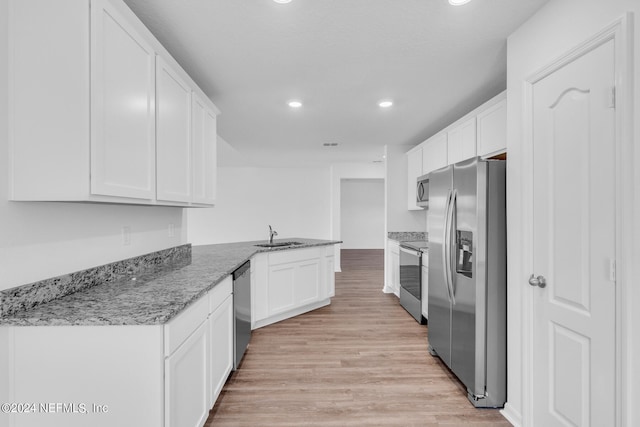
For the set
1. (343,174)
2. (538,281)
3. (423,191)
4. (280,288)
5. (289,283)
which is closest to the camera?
(538,281)

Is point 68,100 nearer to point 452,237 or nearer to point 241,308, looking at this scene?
point 241,308

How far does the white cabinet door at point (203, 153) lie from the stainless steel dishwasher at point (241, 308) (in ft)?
2.23

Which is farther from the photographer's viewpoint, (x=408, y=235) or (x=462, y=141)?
(x=408, y=235)

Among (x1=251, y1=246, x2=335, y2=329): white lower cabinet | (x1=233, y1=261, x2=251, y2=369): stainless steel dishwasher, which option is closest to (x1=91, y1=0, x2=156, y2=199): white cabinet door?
(x1=233, y1=261, x2=251, y2=369): stainless steel dishwasher

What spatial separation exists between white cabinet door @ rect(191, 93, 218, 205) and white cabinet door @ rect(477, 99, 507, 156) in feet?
8.10

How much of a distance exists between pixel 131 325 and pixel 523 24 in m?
2.64

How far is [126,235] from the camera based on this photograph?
6.97ft

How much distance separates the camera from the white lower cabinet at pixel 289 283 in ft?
12.0

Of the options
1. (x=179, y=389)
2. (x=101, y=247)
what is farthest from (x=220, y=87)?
(x=179, y=389)

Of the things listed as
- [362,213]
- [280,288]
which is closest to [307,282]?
[280,288]

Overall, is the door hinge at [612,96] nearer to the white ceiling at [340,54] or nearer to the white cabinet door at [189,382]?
the white ceiling at [340,54]

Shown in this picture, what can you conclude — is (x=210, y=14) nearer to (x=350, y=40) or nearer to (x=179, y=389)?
(x=350, y=40)

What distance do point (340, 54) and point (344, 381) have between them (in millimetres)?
2443

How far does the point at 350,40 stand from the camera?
220cm
